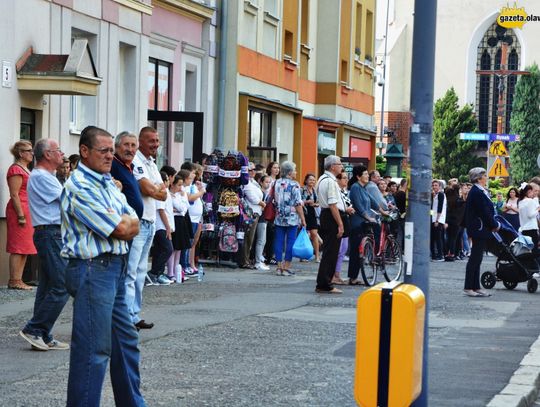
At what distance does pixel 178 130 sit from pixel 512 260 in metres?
7.66

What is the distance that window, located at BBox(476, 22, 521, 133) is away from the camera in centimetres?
9319

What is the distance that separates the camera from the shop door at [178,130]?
2367 cm

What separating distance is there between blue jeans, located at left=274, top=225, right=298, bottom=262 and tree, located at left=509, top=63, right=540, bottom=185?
229 feet

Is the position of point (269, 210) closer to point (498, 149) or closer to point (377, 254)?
point (377, 254)

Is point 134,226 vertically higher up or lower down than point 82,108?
lower down

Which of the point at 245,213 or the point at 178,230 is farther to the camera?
Answer: the point at 245,213

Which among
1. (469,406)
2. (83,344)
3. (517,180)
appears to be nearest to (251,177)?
(469,406)

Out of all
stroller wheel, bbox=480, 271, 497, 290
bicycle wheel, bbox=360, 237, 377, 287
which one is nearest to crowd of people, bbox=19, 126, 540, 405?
bicycle wheel, bbox=360, 237, 377, 287

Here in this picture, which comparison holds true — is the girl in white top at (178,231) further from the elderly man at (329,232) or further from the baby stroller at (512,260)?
the baby stroller at (512,260)

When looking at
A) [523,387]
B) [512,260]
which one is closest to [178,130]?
[512,260]

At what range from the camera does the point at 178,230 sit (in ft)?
64.2

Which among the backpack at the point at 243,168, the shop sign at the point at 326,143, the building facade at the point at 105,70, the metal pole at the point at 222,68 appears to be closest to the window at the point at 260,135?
the metal pole at the point at 222,68

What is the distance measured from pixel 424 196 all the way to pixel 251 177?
51.6ft

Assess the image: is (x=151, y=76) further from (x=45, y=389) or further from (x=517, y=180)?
(x=517, y=180)
